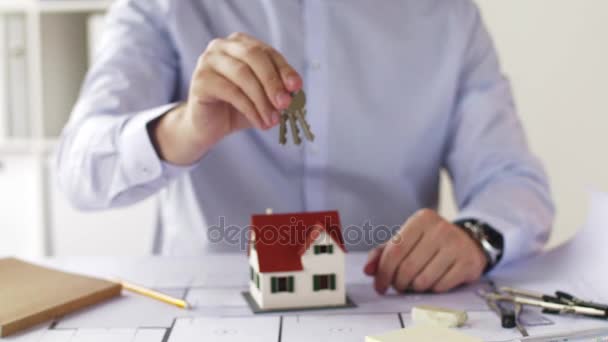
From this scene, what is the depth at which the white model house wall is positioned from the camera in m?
0.77

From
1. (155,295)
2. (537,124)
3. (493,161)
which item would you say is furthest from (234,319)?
(537,124)

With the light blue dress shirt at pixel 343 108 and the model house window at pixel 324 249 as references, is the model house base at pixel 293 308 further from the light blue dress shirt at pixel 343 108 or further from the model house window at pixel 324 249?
the light blue dress shirt at pixel 343 108

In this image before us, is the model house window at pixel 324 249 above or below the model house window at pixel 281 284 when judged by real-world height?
above

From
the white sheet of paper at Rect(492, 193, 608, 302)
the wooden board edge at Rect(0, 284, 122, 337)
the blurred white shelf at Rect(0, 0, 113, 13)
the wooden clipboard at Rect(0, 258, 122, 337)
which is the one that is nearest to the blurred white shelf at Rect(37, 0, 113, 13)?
the blurred white shelf at Rect(0, 0, 113, 13)

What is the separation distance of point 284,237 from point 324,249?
0.05 metres

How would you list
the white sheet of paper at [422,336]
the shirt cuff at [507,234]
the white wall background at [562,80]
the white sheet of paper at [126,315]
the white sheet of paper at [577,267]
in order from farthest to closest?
the white wall background at [562,80] → the shirt cuff at [507,234] → the white sheet of paper at [577,267] → the white sheet of paper at [126,315] → the white sheet of paper at [422,336]

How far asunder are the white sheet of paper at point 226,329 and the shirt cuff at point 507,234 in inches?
15.0

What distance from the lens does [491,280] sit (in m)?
0.92

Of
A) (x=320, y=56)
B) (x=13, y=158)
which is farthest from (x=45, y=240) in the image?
(x=320, y=56)

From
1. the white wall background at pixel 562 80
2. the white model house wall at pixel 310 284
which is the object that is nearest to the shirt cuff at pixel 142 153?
the white model house wall at pixel 310 284

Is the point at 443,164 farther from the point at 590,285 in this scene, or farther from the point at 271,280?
the point at 271,280

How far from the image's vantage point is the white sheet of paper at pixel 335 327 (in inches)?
26.9

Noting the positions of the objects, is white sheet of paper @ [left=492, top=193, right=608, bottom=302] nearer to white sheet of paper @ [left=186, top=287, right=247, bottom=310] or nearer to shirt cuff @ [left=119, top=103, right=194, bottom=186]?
white sheet of paper @ [left=186, top=287, right=247, bottom=310]

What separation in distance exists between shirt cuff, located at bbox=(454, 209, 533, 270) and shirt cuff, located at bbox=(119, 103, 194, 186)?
1.37 feet
